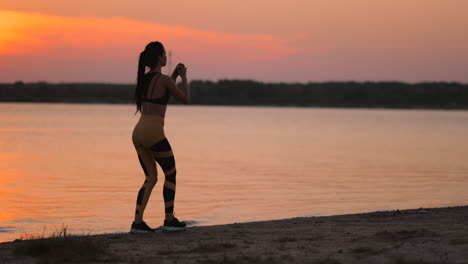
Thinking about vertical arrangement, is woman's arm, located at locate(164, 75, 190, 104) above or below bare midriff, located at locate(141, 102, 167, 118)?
above

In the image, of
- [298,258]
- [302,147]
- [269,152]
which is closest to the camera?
[298,258]

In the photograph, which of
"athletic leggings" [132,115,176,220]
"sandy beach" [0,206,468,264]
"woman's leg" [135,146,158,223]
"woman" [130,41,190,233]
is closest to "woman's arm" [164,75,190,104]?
"woman" [130,41,190,233]

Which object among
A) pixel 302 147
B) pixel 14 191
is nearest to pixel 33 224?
pixel 14 191

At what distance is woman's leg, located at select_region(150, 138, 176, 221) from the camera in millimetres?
7941

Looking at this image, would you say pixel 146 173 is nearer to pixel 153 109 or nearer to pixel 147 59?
pixel 153 109

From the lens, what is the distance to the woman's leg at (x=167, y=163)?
794cm

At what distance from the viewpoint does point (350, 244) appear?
23.7 ft

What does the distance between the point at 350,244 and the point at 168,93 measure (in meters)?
2.45

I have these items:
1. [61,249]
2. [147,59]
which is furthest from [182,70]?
[61,249]

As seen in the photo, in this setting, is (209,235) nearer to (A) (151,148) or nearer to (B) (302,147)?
(A) (151,148)

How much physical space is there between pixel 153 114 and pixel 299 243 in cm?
201

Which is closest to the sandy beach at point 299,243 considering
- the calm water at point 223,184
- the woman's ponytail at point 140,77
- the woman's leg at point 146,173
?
the woman's leg at point 146,173

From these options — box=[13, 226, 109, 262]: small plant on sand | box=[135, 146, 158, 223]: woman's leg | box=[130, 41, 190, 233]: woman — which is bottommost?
box=[13, 226, 109, 262]: small plant on sand

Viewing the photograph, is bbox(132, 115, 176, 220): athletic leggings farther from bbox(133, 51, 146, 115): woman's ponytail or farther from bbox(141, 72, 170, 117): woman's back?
bbox(133, 51, 146, 115): woman's ponytail
